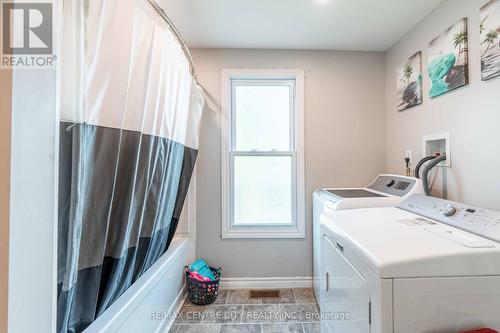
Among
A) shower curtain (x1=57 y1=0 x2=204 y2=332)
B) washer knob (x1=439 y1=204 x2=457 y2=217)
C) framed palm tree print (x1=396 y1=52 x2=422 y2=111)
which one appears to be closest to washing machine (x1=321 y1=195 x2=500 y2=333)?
washer knob (x1=439 y1=204 x2=457 y2=217)

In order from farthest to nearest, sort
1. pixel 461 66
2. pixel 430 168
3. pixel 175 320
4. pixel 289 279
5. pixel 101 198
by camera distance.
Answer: pixel 289 279, pixel 175 320, pixel 430 168, pixel 461 66, pixel 101 198

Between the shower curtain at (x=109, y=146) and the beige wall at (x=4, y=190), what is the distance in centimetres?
25

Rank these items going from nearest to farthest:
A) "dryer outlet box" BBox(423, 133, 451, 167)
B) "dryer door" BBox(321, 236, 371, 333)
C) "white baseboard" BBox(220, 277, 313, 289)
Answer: "dryer door" BBox(321, 236, 371, 333), "dryer outlet box" BBox(423, 133, 451, 167), "white baseboard" BBox(220, 277, 313, 289)

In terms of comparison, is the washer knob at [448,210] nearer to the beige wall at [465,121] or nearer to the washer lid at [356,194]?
the beige wall at [465,121]

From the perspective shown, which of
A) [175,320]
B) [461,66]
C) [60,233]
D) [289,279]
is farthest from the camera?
[289,279]

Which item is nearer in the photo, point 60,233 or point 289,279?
point 60,233

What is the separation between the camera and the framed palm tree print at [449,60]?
1381mm

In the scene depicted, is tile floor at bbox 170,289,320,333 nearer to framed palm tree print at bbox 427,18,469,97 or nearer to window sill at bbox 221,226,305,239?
window sill at bbox 221,226,305,239

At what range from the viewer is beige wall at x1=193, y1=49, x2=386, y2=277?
2.24m

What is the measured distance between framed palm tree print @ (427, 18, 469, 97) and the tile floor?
1908 millimetres

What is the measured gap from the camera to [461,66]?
1.39 meters

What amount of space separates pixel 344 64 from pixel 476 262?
201 centimetres

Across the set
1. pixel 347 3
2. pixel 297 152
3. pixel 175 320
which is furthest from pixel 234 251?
pixel 347 3

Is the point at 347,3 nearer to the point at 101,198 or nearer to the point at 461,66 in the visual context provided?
the point at 461,66
